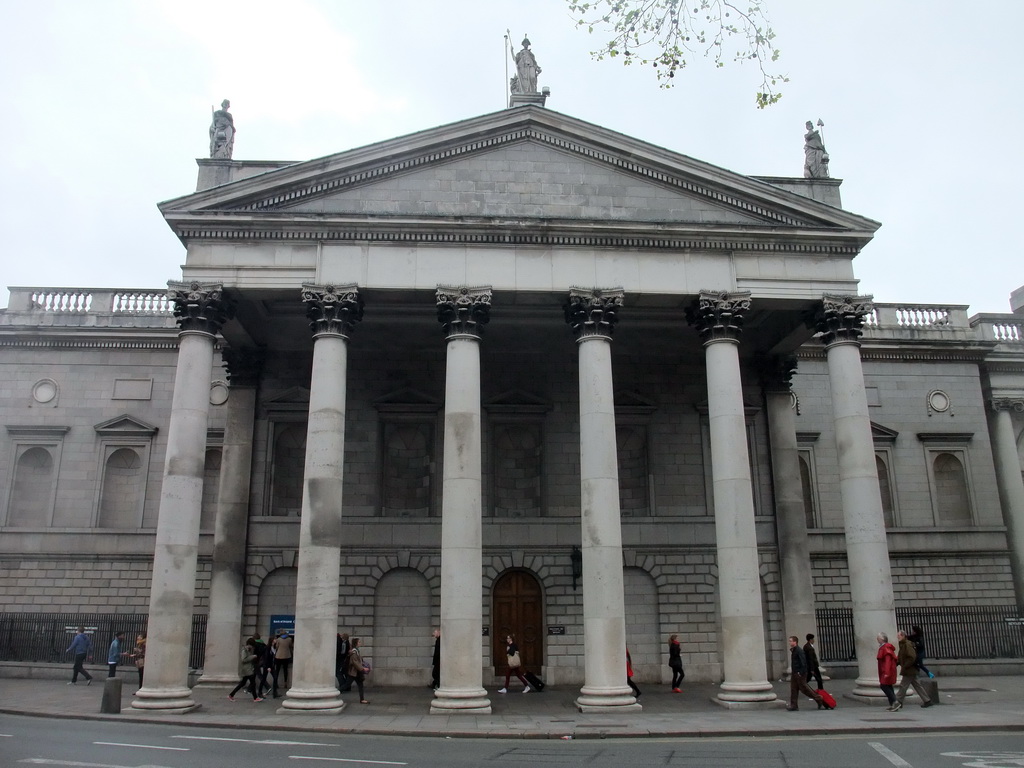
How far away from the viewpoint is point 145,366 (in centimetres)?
2977

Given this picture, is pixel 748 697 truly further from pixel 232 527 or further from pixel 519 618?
pixel 232 527

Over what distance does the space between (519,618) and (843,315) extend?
12.5 meters

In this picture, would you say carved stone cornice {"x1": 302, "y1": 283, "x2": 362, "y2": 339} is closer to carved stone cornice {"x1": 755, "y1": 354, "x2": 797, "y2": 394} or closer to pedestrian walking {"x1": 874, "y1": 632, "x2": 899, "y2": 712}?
carved stone cornice {"x1": 755, "y1": 354, "x2": 797, "y2": 394}

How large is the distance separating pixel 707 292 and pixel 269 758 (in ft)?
49.5

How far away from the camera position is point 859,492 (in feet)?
69.5

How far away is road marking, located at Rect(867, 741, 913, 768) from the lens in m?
12.0

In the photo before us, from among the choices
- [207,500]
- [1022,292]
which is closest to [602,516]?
[207,500]

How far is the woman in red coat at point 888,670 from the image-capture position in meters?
18.6

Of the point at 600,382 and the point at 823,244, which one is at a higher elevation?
the point at 823,244

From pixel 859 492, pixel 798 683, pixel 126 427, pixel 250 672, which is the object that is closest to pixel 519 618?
pixel 250 672

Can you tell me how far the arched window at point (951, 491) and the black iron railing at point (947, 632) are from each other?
344cm

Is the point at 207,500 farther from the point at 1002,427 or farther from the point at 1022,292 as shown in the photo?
the point at 1022,292

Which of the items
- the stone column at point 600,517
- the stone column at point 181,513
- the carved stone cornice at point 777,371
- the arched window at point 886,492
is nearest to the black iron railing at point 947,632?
the arched window at point 886,492

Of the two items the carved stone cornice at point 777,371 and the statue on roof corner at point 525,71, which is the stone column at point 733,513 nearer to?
the carved stone cornice at point 777,371
